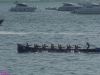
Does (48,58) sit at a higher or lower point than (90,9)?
higher

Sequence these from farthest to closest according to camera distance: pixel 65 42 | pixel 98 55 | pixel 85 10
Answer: pixel 85 10, pixel 65 42, pixel 98 55

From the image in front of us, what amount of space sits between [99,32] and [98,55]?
34.8 m

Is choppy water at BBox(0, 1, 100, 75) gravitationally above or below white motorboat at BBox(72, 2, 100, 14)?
above

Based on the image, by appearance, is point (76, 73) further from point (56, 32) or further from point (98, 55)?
point (56, 32)

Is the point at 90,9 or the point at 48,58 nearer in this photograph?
the point at 48,58

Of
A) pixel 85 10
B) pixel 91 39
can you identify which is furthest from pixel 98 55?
pixel 85 10

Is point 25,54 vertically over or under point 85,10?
over

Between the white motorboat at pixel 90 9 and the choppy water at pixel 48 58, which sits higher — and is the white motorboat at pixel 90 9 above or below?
below

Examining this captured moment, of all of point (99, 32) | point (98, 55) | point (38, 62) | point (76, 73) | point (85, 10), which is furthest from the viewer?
point (85, 10)

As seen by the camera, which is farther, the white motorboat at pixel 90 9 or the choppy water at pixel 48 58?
the white motorboat at pixel 90 9

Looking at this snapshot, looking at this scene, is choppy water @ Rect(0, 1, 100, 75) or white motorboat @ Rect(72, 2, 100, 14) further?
white motorboat @ Rect(72, 2, 100, 14)

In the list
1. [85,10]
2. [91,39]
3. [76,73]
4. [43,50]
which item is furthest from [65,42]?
[85,10]

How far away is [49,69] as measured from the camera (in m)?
71.4

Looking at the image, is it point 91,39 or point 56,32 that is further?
point 56,32
